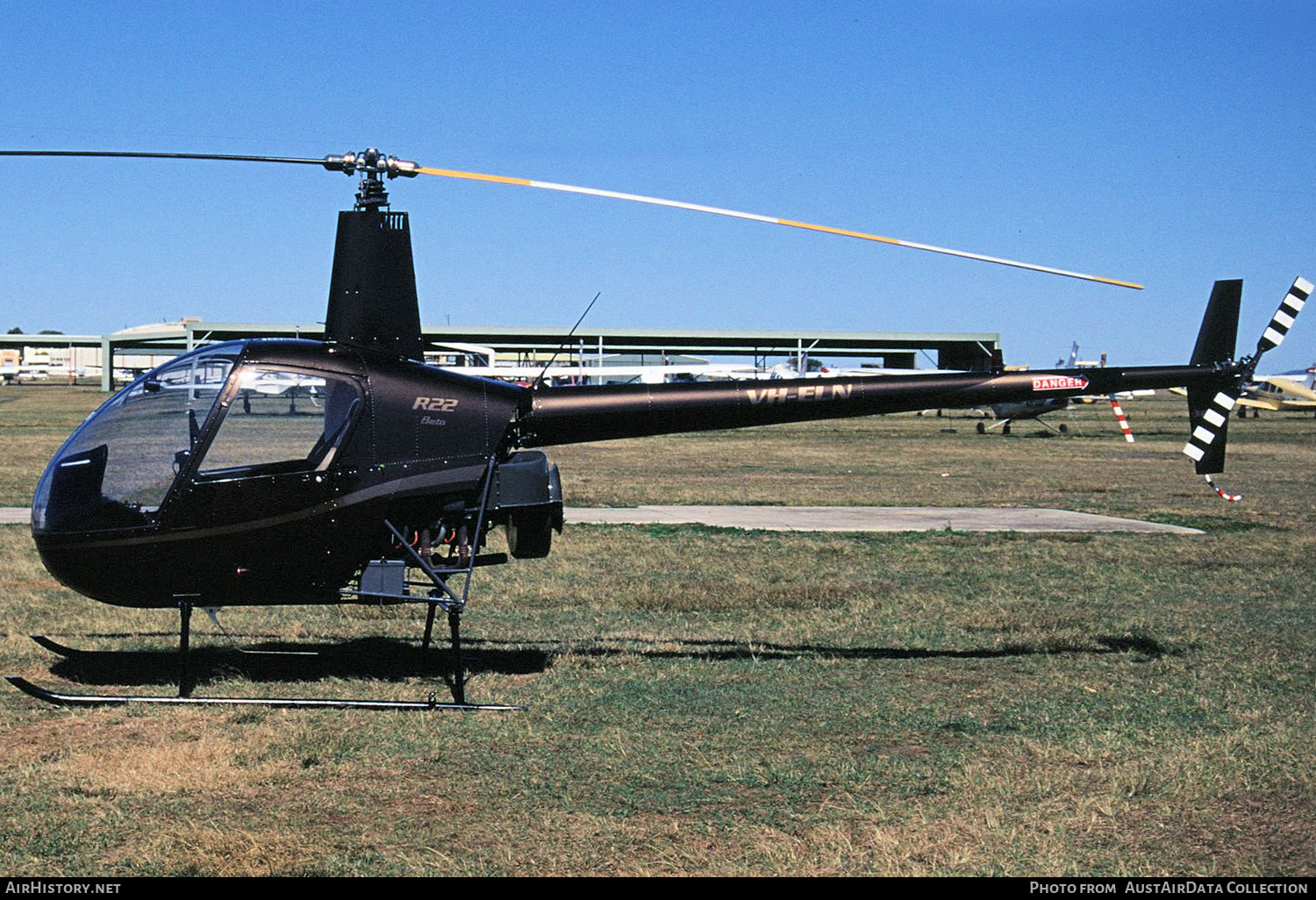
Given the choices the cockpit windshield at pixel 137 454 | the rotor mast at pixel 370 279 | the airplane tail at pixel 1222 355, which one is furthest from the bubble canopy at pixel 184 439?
the airplane tail at pixel 1222 355

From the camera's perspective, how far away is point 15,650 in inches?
377

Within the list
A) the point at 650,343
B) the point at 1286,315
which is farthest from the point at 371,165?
the point at 650,343

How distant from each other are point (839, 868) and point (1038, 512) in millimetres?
15696

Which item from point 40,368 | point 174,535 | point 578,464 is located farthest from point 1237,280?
point 40,368

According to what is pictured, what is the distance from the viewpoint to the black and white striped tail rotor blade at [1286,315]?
10500 millimetres

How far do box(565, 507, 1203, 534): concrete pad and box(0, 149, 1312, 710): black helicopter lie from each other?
9227mm

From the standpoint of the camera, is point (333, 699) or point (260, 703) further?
point (333, 699)

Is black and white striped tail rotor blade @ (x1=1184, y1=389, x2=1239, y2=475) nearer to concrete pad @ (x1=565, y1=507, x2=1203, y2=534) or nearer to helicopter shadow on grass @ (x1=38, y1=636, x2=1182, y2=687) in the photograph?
helicopter shadow on grass @ (x1=38, y1=636, x2=1182, y2=687)

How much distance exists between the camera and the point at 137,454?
25.7 ft

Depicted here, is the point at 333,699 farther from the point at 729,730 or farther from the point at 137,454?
the point at 729,730

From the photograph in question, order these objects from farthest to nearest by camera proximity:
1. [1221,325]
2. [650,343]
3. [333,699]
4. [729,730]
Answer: [650,343]
[1221,325]
[333,699]
[729,730]

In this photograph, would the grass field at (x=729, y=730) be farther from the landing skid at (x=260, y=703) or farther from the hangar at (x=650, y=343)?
the hangar at (x=650, y=343)

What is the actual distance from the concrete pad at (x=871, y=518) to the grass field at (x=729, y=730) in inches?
97.7

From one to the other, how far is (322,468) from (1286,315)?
8079 mm
